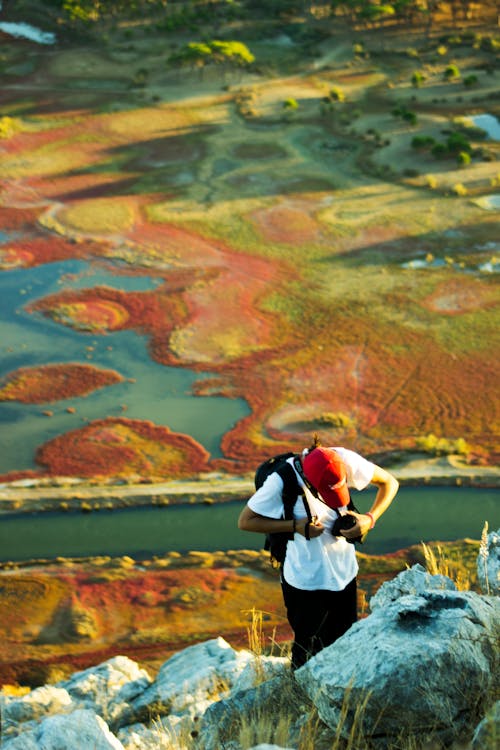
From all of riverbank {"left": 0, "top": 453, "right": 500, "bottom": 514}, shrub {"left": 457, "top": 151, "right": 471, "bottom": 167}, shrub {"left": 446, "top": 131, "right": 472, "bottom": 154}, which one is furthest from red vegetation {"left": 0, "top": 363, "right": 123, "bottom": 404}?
shrub {"left": 446, "top": 131, "right": 472, "bottom": 154}

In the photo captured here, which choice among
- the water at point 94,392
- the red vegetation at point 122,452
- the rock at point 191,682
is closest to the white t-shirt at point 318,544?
the rock at point 191,682

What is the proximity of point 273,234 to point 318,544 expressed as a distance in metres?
21.0

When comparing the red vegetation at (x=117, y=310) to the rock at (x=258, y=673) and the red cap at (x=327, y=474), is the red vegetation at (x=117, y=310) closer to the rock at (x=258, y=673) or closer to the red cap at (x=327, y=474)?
the rock at (x=258, y=673)

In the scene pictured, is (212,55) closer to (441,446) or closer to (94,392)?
(94,392)

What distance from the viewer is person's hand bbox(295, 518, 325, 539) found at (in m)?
5.14

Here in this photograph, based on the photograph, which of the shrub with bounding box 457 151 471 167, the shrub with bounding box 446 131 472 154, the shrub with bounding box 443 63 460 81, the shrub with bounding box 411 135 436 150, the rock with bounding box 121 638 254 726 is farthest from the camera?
the shrub with bounding box 443 63 460 81

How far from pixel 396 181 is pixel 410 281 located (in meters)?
6.81

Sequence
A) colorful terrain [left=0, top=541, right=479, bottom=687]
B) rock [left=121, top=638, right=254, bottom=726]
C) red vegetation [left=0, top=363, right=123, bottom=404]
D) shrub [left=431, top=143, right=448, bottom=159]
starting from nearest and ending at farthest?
rock [left=121, top=638, right=254, bottom=726], colorful terrain [left=0, top=541, right=479, bottom=687], red vegetation [left=0, top=363, right=123, bottom=404], shrub [left=431, top=143, right=448, bottom=159]

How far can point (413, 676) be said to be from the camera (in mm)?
4371

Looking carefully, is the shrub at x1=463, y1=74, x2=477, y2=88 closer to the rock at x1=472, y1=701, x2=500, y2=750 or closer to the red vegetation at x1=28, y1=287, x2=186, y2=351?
the red vegetation at x1=28, y1=287, x2=186, y2=351

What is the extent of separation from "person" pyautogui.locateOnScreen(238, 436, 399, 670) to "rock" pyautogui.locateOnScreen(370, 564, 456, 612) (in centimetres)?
67

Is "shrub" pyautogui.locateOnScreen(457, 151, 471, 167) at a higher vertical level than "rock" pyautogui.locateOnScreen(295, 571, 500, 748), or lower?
lower

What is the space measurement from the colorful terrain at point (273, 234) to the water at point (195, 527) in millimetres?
1213

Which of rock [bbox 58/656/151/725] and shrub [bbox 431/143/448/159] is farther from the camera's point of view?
shrub [bbox 431/143/448/159]
